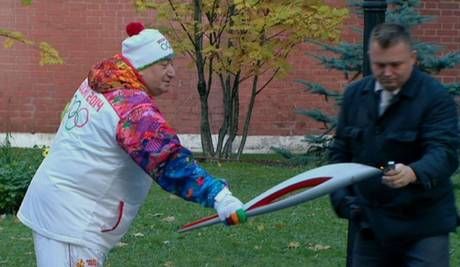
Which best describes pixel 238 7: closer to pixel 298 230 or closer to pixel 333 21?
pixel 333 21

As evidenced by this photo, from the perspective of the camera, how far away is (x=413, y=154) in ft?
16.8

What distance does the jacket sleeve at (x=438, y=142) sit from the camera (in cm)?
492

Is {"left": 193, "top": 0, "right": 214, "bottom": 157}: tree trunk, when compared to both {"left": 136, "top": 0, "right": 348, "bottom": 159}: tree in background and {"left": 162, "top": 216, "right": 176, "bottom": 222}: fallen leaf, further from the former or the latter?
{"left": 162, "top": 216, "right": 176, "bottom": 222}: fallen leaf

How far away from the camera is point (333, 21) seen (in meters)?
15.0

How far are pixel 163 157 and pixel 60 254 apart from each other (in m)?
0.74

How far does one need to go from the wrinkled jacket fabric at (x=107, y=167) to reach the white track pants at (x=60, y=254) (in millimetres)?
34

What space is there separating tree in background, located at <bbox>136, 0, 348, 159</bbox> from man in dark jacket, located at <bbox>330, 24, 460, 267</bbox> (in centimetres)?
939

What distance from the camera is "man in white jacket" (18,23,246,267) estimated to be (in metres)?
5.02

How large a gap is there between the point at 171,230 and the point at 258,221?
86 centimetres

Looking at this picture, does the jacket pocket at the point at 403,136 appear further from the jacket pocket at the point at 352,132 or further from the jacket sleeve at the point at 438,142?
the jacket pocket at the point at 352,132

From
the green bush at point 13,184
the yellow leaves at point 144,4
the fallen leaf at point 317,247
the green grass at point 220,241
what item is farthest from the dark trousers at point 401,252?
A: the yellow leaves at point 144,4

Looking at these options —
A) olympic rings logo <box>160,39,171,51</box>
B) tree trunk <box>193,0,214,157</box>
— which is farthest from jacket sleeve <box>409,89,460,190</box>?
tree trunk <box>193,0,214,157</box>

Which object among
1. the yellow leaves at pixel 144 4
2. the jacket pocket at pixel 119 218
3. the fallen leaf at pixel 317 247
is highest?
the jacket pocket at pixel 119 218

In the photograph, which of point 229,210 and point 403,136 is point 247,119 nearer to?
point 403,136
